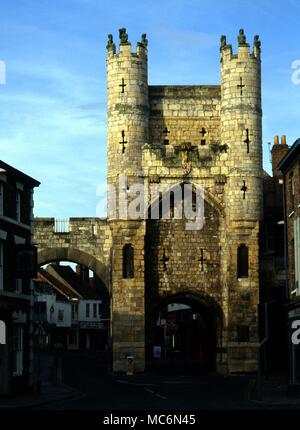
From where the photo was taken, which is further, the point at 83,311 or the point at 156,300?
the point at 83,311

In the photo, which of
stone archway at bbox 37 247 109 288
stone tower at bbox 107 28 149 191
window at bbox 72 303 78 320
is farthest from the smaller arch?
window at bbox 72 303 78 320

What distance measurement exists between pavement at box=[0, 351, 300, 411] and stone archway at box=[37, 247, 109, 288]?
579cm

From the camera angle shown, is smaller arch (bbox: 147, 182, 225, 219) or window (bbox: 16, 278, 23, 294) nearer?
window (bbox: 16, 278, 23, 294)

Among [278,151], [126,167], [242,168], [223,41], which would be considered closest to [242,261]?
[242,168]

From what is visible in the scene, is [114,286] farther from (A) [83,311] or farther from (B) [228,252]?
(A) [83,311]

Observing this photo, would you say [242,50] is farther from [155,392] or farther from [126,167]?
[155,392]

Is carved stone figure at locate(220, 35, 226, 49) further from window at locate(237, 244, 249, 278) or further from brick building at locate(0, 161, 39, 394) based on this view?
brick building at locate(0, 161, 39, 394)

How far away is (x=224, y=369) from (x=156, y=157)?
11.8 m

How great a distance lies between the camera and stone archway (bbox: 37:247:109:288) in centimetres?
5525

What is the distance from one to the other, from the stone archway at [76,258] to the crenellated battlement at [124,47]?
11168 millimetres

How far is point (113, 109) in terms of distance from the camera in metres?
53.2

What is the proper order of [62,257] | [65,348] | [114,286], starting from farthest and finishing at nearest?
[65,348] → [62,257] → [114,286]

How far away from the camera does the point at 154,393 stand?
35719 millimetres

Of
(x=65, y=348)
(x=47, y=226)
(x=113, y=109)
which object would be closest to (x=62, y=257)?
(x=47, y=226)
